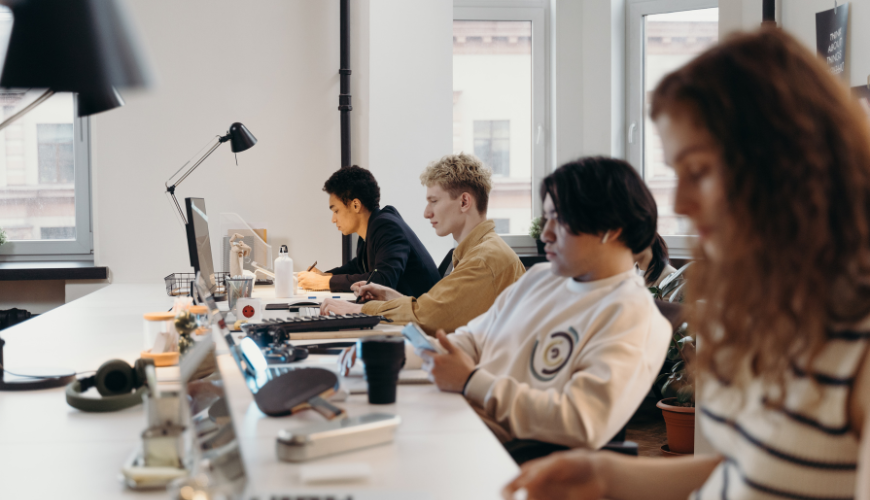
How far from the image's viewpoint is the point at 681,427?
9.46 ft

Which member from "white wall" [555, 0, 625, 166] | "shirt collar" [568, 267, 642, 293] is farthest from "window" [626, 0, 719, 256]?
"shirt collar" [568, 267, 642, 293]

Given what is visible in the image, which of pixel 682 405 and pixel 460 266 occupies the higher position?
pixel 460 266

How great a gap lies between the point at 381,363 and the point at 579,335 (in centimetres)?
39

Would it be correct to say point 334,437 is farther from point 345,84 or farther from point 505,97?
point 505,97

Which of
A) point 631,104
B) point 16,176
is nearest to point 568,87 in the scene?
point 631,104

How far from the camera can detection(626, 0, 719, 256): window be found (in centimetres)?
416

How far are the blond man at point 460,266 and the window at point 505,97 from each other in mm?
1886

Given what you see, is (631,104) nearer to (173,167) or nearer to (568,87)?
(568,87)

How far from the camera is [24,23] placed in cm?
120

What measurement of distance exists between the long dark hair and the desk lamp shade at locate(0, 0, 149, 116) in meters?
1.03

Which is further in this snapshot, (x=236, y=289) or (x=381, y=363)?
(x=236, y=289)

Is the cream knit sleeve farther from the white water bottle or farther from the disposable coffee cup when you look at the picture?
the white water bottle

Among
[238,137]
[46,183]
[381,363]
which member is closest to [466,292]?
[381,363]

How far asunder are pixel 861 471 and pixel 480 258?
1683 millimetres
